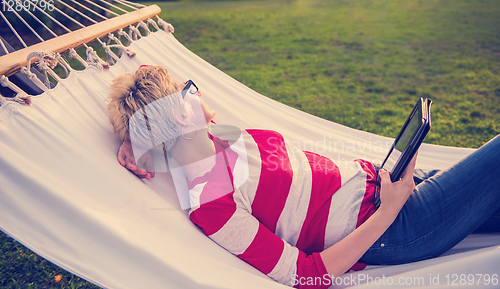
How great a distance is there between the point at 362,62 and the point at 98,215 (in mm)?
4818

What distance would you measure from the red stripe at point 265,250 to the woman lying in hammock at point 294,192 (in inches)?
1.0

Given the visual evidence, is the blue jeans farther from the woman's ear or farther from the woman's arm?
the woman's ear

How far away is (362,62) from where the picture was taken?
16.1 feet

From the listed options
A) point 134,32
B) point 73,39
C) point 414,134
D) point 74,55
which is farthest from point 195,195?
point 134,32

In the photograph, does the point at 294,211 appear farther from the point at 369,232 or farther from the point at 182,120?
the point at 182,120

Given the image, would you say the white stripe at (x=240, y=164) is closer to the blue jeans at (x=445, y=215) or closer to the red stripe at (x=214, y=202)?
the red stripe at (x=214, y=202)

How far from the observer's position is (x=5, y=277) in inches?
60.8

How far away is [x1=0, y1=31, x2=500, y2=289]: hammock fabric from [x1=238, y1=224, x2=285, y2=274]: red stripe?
5 centimetres

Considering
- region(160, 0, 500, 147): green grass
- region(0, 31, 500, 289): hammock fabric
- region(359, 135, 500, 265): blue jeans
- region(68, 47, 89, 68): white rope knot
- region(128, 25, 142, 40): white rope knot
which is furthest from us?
region(160, 0, 500, 147): green grass

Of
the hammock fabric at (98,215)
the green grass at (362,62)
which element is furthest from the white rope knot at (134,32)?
the green grass at (362,62)

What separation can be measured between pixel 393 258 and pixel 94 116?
4.63ft

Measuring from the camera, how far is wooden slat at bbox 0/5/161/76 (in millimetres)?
1188

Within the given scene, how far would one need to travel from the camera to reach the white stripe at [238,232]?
3.59 feet

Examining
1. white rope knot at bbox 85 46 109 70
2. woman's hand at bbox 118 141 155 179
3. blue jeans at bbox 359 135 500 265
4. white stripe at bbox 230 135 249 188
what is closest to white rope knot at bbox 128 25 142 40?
white rope knot at bbox 85 46 109 70
